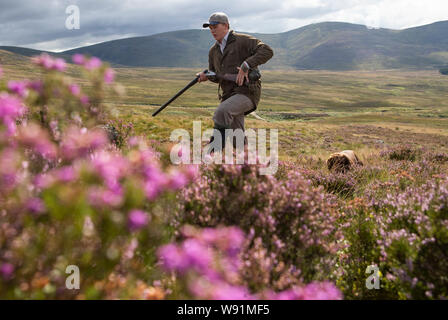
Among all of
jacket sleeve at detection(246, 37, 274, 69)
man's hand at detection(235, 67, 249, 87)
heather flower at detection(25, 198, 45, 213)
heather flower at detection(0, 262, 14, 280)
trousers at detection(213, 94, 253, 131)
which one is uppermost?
jacket sleeve at detection(246, 37, 274, 69)

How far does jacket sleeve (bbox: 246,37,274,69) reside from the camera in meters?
5.59

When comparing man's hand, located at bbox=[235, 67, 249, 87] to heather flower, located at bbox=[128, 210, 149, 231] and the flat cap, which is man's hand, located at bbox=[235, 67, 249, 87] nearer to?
the flat cap

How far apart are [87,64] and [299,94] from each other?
144m

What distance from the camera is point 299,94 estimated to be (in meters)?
140

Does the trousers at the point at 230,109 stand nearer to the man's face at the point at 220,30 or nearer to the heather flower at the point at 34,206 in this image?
the man's face at the point at 220,30

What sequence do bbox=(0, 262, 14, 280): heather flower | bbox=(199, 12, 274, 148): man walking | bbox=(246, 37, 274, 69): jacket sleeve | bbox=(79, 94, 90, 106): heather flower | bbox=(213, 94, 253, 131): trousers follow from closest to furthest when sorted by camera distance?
bbox=(0, 262, 14, 280): heather flower → bbox=(79, 94, 90, 106): heather flower → bbox=(246, 37, 274, 69): jacket sleeve → bbox=(199, 12, 274, 148): man walking → bbox=(213, 94, 253, 131): trousers

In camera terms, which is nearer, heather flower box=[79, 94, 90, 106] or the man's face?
heather flower box=[79, 94, 90, 106]

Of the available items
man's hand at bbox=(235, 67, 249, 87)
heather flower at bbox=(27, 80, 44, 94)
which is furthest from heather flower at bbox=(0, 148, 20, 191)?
man's hand at bbox=(235, 67, 249, 87)

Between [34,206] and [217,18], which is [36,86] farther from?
[217,18]

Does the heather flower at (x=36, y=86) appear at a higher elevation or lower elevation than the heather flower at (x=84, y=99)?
higher

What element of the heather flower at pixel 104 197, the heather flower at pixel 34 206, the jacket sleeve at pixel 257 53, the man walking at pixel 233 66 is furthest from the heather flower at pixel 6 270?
the jacket sleeve at pixel 257 53

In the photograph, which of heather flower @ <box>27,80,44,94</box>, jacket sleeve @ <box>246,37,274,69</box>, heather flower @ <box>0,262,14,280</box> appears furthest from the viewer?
jacket sleeve @ <box>246,37,274,69</box>

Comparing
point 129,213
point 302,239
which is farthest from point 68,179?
point 302,239

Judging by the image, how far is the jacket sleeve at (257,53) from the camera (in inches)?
220
